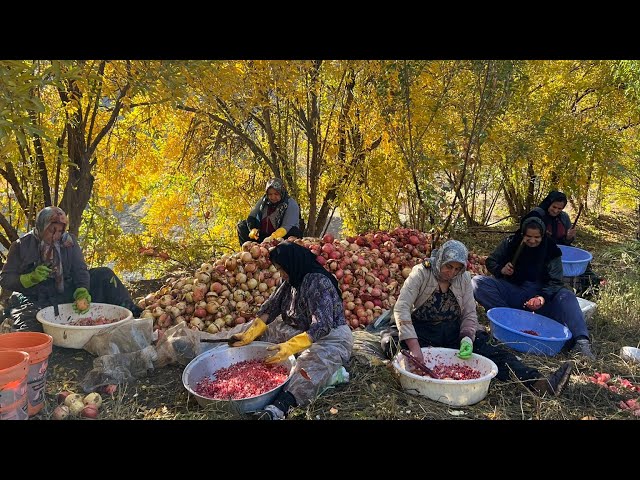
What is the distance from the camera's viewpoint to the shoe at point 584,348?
4.16m

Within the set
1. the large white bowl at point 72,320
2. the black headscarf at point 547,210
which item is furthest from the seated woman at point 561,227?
the large white bowl at point 72,320

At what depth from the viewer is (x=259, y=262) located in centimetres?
516

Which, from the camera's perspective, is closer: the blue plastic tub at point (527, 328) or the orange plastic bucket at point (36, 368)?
the orange plastic bucket at point (36, 368)

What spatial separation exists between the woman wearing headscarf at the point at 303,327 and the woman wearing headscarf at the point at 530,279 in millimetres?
1711

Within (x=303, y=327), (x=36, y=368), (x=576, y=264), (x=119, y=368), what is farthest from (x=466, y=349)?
(x=576, y=264)

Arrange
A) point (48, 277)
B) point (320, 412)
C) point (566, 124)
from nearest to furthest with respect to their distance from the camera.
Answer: point (320, 412) < point (48, 277) < point (566, 124)

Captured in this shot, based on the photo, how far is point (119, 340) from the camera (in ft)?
13.0

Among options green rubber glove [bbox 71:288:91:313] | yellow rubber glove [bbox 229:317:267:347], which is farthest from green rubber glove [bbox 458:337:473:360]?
green rubber glove [bbox 71:288:91:313]

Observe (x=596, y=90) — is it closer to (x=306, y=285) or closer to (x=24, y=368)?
(x=306, y=285)

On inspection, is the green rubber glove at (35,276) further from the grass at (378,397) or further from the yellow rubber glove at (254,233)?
the yellow rubber glove at (254,233)

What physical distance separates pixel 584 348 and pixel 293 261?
2339mm

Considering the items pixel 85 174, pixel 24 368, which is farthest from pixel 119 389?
pixel 85 174

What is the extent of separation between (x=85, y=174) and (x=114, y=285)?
151 centimetres

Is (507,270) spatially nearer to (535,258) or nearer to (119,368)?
(535,258)
